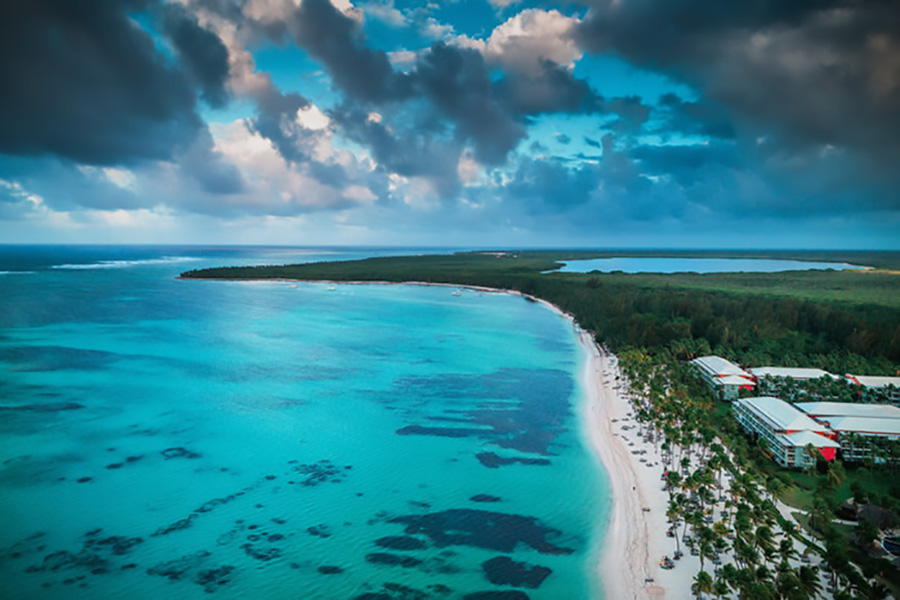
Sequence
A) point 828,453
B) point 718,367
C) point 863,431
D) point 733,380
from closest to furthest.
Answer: point 828,453
point 863,431
point 733,380
point 718,367

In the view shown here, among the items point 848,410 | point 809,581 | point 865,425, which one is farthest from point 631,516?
point 848,410

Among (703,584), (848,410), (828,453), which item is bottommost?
(703,584)

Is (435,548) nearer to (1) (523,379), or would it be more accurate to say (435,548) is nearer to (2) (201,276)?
(1) (523,379)

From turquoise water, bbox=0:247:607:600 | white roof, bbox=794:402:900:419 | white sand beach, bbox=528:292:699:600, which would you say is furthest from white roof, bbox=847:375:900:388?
turquoise water, bbox=0:247:607:600

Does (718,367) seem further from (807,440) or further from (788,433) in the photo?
(807,440)

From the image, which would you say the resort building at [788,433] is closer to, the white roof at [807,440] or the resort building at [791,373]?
the white roof at [807,440]

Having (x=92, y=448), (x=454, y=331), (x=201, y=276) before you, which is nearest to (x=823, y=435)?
(x=92, y=448)
